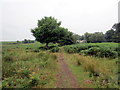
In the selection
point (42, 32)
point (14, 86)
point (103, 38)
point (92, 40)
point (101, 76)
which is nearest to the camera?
point (14, 86)

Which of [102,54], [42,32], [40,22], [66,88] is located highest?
[40,22]

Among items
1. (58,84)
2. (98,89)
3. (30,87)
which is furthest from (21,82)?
(98,89)

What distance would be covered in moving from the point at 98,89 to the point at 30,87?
7.87 ft

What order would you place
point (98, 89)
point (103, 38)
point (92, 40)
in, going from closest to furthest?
1. point (98, 89)
2. point (92, 40)
3. point (103, 38)

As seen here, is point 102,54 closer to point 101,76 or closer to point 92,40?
point 101,76

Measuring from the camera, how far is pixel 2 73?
386 centimetres

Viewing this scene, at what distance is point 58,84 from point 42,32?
46.0 feet

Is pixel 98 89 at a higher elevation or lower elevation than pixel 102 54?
lower

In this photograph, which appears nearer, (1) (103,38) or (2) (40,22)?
(2) (40,22)

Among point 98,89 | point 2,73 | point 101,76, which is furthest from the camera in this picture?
point 2,73

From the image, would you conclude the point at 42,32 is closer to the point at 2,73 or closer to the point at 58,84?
the point at 2,73

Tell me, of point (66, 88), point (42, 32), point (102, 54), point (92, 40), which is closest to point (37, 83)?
point (66, 88)

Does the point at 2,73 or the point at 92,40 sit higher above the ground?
the point at 92,40

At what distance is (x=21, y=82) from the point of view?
3125mm
